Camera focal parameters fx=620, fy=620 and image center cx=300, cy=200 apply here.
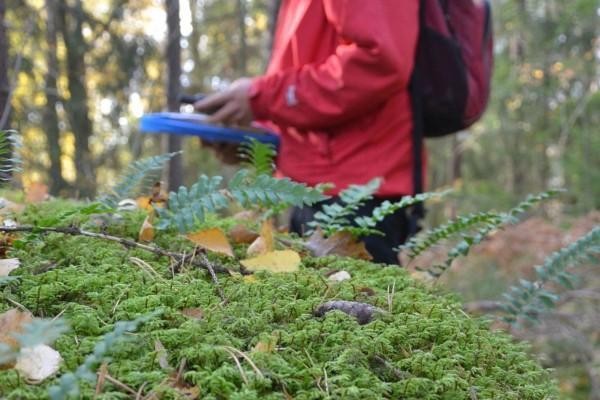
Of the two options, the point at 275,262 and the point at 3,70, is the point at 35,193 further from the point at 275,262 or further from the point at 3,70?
the point at 275,262

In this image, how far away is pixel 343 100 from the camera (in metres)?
2.48

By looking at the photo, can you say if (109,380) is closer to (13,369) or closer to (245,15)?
(13,369)

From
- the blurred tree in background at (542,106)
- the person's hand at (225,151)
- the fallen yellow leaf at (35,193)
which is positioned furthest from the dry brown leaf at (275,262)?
the blurred tree in background at (542,106)

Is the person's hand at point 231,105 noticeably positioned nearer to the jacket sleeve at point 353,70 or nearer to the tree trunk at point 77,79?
the jacket sleeve at point 353,70

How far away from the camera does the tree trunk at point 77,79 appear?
37.8 ft

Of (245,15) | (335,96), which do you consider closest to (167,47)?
(335,96)

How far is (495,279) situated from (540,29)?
602 cm

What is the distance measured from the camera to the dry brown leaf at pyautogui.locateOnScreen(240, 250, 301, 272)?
1.49 m

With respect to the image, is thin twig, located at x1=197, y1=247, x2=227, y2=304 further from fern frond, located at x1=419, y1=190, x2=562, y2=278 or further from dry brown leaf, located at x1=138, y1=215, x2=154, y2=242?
fern frond, located at x1=419, y1=190, x2=562, y2=278

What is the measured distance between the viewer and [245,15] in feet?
48.6

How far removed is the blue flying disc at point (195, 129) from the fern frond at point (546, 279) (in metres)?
1.22

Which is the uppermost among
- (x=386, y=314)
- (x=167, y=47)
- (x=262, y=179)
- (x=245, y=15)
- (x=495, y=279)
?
(x=245, y=15)

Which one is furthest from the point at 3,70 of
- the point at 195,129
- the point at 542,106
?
the point at 542,106

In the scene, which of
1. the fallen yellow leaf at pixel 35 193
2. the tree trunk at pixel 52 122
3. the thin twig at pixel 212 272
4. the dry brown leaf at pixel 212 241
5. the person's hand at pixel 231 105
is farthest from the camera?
the tree trunk at pixel 52 122
